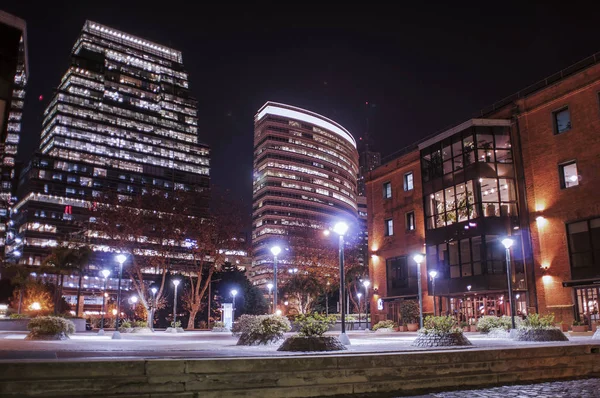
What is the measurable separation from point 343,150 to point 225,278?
126631 mm

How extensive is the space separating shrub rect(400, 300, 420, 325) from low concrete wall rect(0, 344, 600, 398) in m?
26.1

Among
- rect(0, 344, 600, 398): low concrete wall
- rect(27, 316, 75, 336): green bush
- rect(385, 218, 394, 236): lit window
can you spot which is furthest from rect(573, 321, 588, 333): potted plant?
rect(27, 316, 75, 336): green bush

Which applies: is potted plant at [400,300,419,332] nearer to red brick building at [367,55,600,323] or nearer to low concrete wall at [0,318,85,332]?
red brick building at [367,55,600,323]

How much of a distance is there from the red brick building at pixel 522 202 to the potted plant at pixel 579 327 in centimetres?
215

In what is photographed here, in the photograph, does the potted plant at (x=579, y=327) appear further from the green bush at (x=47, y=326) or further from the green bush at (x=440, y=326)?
Result: the green bush at (x=47, y=326)

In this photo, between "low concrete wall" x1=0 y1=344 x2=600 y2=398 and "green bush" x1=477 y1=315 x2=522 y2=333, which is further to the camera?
"green bush" x1=477 y1=315 x2=522 y2=333

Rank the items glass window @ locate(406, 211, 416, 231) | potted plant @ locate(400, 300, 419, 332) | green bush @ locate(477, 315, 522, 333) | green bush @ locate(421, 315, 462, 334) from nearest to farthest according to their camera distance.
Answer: green bush @ locate(421, 315, 462, 334)
green bush @ locate(477, 315, 522, 333)
potted plant @ locate(400, 300, 419, 332)
glass window @ locate(406, 211, 416, 231)

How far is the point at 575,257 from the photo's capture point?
3019 centimetres

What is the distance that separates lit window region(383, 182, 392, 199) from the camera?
45819 mm

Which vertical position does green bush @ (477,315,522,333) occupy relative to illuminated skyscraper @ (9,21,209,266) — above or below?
below

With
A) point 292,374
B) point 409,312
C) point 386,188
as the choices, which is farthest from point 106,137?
point 292,374

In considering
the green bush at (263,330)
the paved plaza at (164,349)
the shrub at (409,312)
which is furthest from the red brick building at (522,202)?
the green bush at (263,330)

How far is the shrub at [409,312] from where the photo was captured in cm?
3903

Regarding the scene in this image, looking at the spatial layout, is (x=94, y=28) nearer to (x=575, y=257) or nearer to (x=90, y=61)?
(x=90, y=61)
